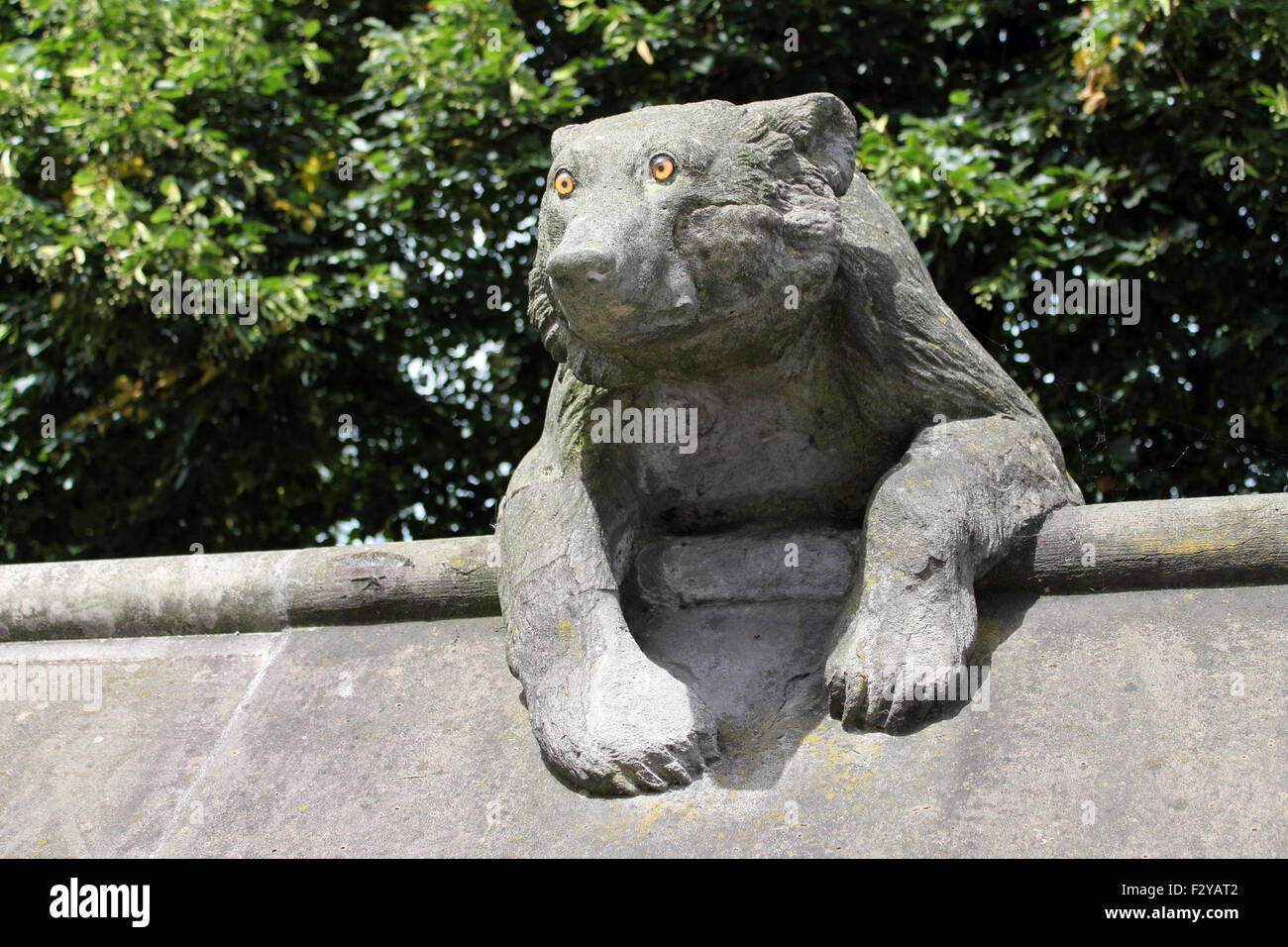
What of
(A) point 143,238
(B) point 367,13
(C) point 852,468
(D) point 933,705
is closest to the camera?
(D) point 933,705

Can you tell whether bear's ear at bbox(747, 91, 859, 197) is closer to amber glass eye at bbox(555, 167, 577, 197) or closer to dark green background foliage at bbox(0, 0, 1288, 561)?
amber glass eye at bbox(555, 167, 577, 197)

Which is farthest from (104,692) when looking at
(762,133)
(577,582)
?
(762,133)

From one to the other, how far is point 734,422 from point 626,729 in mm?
825

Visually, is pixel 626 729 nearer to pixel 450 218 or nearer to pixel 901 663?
pixel 901 663

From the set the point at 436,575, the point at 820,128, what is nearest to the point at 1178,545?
the point at 820,128

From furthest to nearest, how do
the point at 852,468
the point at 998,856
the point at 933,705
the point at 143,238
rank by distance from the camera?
the point at 143,238, the point at 852,468, the point at 933,705, the point at 998,856

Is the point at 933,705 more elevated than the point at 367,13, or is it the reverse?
the point at 367,13

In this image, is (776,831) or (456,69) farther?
(456,69)

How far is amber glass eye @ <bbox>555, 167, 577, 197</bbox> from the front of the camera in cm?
313

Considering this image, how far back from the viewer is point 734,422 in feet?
11.6

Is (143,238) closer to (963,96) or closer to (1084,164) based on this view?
(963,96)

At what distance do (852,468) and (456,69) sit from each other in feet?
10.9

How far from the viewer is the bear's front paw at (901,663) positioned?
3039 mm

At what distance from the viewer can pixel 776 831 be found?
295cm
